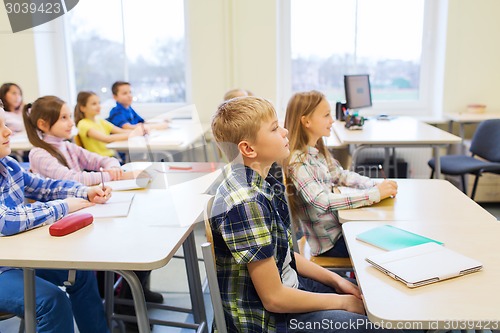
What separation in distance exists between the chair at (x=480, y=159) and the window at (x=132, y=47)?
2.80 m

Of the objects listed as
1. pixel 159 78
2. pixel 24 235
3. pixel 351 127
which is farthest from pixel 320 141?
pixel 159 78

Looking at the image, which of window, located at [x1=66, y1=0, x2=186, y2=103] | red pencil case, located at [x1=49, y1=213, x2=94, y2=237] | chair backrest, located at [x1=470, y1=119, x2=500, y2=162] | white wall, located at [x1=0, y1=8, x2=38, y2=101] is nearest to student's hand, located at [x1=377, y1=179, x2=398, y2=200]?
red pencil case, located at [x1=49, y1=213, x2=94, y2=237]

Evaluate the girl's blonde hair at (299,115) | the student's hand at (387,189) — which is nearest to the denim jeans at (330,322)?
the student's hand at (387,189)

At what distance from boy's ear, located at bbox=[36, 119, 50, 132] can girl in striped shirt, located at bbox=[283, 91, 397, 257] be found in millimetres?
1197

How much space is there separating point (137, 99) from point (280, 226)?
411 cm

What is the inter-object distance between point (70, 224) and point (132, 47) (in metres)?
3.89

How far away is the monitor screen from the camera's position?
4152 mm

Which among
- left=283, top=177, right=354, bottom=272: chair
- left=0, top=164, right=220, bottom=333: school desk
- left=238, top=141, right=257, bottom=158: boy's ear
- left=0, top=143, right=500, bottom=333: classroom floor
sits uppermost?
left=238, top=141, right=257, bottom=158: boy's ear

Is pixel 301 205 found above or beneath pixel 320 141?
beneath

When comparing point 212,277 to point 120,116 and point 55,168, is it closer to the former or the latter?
point 55,168

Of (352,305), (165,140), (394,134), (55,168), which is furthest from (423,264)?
(165,140)

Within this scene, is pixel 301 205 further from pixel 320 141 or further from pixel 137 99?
pixel 137 99

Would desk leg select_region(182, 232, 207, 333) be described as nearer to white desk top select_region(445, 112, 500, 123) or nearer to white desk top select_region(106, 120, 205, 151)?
white desk top select_region(106, 120, 205, 151)

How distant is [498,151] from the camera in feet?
12.2
